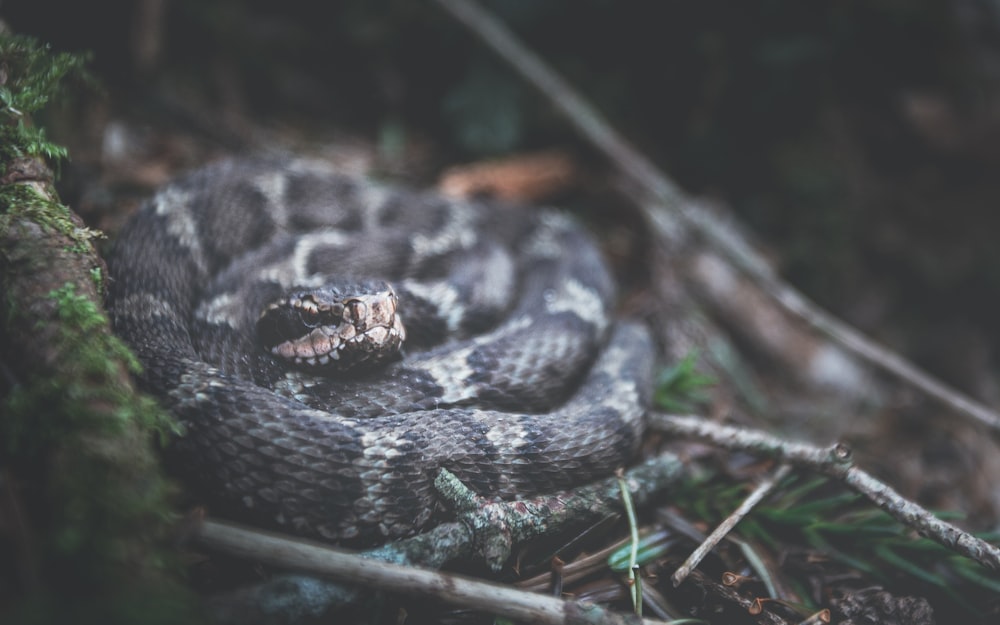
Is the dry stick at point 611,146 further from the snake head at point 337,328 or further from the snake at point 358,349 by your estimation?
the snake head at point 337,328

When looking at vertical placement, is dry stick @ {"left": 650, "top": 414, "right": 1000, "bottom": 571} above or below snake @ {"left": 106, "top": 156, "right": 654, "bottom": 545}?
below

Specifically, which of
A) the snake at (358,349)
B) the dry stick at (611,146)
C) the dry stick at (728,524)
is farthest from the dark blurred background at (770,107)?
the dry stick at (728,524)

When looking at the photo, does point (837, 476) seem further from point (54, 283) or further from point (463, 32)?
point (463, 32)

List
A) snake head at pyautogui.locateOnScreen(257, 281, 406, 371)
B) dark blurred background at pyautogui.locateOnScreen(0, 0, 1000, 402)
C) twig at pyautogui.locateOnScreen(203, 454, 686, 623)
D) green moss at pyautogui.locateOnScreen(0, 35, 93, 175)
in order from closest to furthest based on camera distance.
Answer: twig at pyautogui.locateOnScreen(203, 454, 686, 623) → green moss at pyautogui.locateOnScreen(0, 35, 93, 175) → snake head at pyautogui.locateOnScreen(257, 281, 406, 371) → dark blurred background at pyautogui.locateOnScreen(0, 0, 1000, 402)

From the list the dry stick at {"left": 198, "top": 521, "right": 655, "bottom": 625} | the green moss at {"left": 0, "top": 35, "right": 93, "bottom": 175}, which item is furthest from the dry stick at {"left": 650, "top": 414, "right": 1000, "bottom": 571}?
the green moss at {"left": 0, "top": 35, "right": 93, "bottom": 175}

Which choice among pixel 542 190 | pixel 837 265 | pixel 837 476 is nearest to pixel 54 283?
pixel 837 476

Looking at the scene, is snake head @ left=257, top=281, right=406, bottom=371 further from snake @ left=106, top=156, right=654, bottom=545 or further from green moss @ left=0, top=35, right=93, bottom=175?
green moss @ left=0, top=35, right=93, bottom=175
